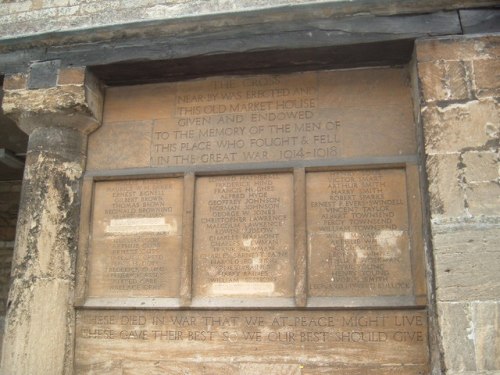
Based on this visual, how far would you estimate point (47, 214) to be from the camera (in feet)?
13.8

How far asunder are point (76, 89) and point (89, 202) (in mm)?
848

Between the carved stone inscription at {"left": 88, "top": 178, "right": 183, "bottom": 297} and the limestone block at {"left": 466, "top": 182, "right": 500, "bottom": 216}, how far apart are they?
6.51 ft

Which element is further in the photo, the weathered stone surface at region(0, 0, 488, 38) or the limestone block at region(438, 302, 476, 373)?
the weathered stone surface at region(0, 0, 488, 38)

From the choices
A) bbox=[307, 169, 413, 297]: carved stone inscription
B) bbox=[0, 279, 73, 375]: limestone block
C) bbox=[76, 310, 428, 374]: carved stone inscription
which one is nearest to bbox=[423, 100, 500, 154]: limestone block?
bbox=[307, 169, 413, 297]: carved stone inscription

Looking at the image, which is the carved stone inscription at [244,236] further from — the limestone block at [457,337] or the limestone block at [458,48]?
the limestone block at [458,48]

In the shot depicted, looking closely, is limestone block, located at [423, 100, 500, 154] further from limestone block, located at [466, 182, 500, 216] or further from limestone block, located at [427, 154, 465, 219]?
limestone block, located at [466, 182, 500, 216]

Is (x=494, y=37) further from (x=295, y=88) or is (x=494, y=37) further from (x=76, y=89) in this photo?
(x=76, y=89)

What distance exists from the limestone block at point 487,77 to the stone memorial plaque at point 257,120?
Result: 52 centimetres

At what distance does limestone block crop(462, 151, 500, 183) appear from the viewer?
3.59 meters

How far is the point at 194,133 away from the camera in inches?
174

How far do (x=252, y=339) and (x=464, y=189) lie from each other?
1681mm

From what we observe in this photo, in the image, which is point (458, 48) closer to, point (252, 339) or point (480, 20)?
point (480, 20)

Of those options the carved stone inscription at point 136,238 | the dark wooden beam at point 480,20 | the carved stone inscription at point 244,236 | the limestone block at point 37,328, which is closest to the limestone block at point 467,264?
the carved stone inscription at point 244,236

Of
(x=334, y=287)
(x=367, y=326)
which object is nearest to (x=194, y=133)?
(x=334, y=287)
